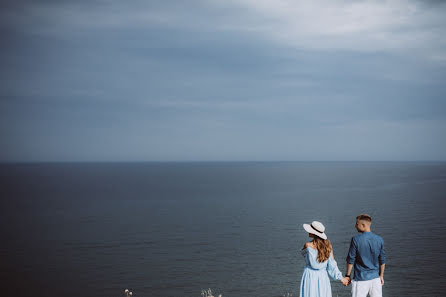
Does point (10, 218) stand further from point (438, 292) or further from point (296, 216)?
point (438, 292)

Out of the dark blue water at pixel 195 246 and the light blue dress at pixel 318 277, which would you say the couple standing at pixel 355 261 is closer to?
the light blue dress at pixel 318 277

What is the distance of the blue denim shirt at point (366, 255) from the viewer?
891 cm

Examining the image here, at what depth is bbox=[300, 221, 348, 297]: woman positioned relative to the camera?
8.78 m

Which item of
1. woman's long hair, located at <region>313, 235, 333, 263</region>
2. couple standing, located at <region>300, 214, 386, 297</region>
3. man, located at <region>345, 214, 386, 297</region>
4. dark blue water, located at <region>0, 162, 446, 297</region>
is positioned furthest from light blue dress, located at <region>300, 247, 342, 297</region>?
dark blue water, located at <region>0, 162, 446, 297</region>

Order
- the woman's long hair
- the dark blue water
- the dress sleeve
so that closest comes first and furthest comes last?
1. the woman's long hair
2. the dress sleeve
3. the dark blue water

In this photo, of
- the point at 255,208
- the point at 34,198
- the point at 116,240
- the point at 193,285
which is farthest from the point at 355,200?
the point at 34,198

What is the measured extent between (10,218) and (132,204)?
82.0 ft

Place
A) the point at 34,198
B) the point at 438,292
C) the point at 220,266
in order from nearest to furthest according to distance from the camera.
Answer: the point at 438,292 → the point at 220,266 → the point at 34,198

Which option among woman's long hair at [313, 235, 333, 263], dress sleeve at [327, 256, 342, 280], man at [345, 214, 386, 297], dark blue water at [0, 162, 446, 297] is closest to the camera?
woman's long hair at [313, 235, 333, 263]

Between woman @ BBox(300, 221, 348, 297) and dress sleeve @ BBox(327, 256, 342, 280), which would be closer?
woman @ BBox(300, 221, 348, 297)

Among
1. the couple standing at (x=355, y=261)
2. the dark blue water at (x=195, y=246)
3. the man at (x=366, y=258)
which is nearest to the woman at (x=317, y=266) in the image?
the couple standing at (x=355, y=261)

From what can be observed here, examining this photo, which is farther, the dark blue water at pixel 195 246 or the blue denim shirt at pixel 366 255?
the dark blue water at pixel 195 246

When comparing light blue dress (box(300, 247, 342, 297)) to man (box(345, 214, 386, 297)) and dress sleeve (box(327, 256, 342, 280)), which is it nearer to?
dress sleeve (box(327, 256, 342, 280))

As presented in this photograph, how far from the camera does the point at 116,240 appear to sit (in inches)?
1973
